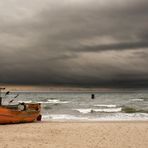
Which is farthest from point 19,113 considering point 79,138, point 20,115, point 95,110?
point 95,110

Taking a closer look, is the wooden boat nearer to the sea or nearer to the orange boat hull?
the orange boat hull

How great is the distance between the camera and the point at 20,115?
25.1 metres

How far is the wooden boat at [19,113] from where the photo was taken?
928 inches

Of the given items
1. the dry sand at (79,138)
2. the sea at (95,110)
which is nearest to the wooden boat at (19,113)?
the sea at (95,110)

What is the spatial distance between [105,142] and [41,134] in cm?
425

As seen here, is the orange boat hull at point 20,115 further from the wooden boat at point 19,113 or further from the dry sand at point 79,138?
the dry sand at point 79,138

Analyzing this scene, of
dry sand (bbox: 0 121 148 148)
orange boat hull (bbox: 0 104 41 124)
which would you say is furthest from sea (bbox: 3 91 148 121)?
dry sand (bbox: 0 121 148 148)

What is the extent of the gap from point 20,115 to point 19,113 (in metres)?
0.17

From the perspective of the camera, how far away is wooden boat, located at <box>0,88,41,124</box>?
77.3 feet

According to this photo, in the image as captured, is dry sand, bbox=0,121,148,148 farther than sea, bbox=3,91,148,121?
No

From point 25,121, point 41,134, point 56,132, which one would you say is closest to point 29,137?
point 41,134

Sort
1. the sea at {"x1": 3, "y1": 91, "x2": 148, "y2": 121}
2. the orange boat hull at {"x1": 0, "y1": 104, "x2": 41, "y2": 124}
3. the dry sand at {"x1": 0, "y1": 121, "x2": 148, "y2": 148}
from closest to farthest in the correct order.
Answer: the dry sand at {"x1": 0, "y1": 121, "x2": 148, "y2": 148} < the orange boat hull at {"x1": 0, "y1": 104, "x2": 41, "y2": 124} < the sea at {"x1": 3, "y1": 91, "x2": 148, "y2": 121}

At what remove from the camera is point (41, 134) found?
18.1 m

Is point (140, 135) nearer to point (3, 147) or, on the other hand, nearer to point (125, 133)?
point (125, 133)
